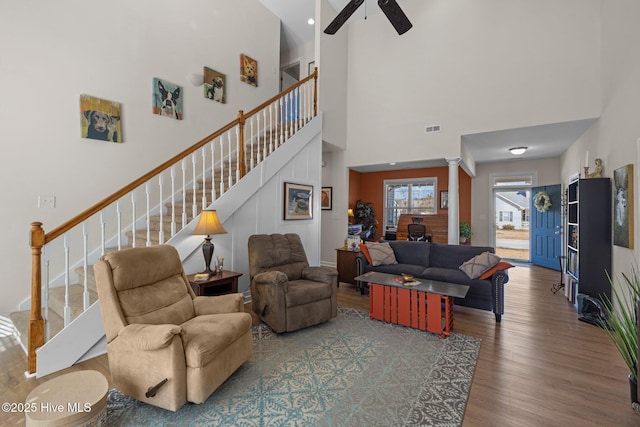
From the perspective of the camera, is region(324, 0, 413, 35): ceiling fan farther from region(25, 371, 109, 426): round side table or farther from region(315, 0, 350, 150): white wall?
region(25, 371, 109, 426): round side table

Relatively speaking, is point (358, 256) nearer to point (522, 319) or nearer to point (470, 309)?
point (470, 309)

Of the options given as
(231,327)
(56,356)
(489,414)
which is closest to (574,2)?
(489,414)

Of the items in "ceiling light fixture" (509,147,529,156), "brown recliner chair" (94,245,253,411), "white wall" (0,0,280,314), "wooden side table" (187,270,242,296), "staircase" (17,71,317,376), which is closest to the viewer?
"brown recliner chair" (94,245,253,411)

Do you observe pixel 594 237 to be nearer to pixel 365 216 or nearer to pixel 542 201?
pixel 542 201

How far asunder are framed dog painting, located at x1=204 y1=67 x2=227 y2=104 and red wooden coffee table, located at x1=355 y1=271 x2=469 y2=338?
4.33 m

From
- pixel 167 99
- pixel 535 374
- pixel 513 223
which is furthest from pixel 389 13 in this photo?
pixel 513 223

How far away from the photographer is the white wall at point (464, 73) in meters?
4.56

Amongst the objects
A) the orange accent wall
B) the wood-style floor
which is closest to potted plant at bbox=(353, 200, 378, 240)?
the orange accent wall

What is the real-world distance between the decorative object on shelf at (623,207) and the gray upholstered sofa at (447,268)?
1.28 m

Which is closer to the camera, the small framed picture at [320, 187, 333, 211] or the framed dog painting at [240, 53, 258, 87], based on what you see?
the framed dog painting at [240, 53, 258, 87]

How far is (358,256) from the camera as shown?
16.0 ft

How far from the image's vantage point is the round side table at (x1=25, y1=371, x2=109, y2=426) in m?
1.45

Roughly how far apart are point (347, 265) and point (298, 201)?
1.45 m

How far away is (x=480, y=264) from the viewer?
12.6 feet
